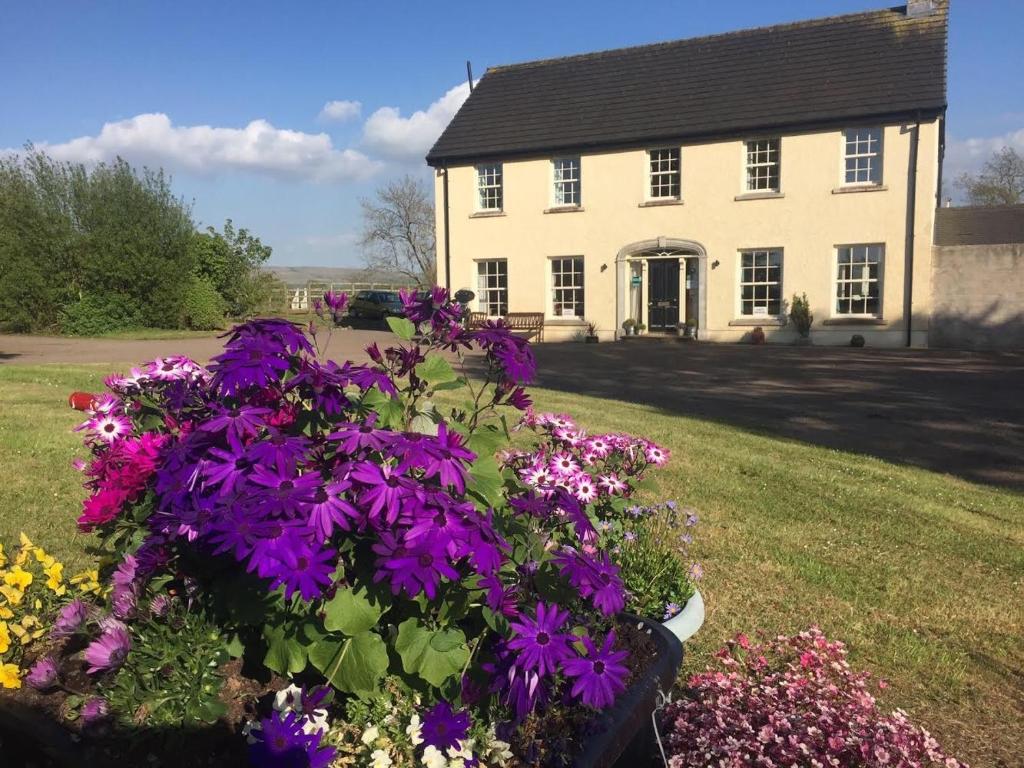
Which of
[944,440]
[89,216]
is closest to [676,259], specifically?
[944,440]

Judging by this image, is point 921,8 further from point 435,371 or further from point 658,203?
point 435,371

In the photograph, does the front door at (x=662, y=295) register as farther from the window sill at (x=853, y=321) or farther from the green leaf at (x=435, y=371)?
the green leaf at (x=435, y=371)

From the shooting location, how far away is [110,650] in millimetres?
2051

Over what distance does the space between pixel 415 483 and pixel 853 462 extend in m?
6.57

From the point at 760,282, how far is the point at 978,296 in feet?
17.7

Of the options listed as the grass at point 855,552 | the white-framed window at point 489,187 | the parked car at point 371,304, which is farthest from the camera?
the parked car at point 371,304

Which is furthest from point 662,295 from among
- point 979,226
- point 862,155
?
point 979,226

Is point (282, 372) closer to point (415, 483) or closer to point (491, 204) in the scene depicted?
point (415, 483)

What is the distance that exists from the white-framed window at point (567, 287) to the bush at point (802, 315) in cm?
622

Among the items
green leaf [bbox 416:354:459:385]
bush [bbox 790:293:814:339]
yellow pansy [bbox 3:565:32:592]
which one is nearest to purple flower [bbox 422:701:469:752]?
green leaf [bbox 416:354:459:385]

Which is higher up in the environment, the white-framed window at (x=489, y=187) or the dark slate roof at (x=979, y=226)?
the white-framed window at (x=489, y=187)

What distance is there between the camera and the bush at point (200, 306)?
90.2 ft

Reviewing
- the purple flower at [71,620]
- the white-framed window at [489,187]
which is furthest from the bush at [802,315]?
the purple flower at [71,620]

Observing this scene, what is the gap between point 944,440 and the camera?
8.67m
